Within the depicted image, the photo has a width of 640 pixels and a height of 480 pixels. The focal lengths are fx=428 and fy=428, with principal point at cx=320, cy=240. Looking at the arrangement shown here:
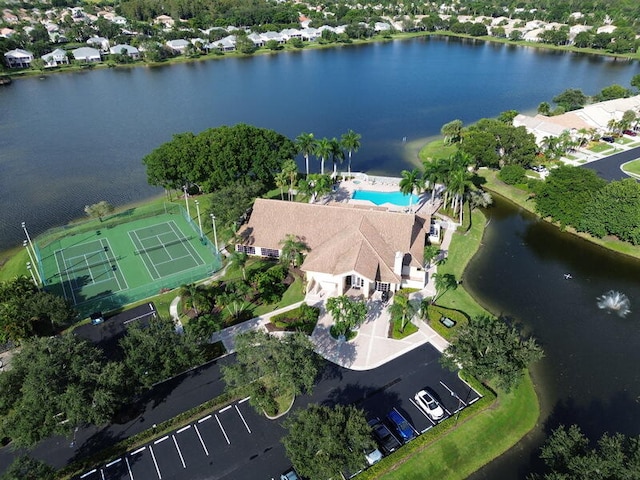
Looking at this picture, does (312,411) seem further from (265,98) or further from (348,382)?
(265,98)

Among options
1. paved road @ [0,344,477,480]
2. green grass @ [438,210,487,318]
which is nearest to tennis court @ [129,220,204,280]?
paved road @ [0,344,477,480]

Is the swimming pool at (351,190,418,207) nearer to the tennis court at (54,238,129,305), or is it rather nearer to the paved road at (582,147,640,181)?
the paved road at (582,147,640,181)

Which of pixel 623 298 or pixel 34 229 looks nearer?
pixel 623 298

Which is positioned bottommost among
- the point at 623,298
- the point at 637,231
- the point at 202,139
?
the point at 623,298

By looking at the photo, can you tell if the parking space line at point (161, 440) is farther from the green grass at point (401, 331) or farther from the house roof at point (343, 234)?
the green grass at point (401, 331)

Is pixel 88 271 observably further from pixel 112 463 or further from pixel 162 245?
pixel 112 463

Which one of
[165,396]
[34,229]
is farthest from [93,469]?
[34,229]
